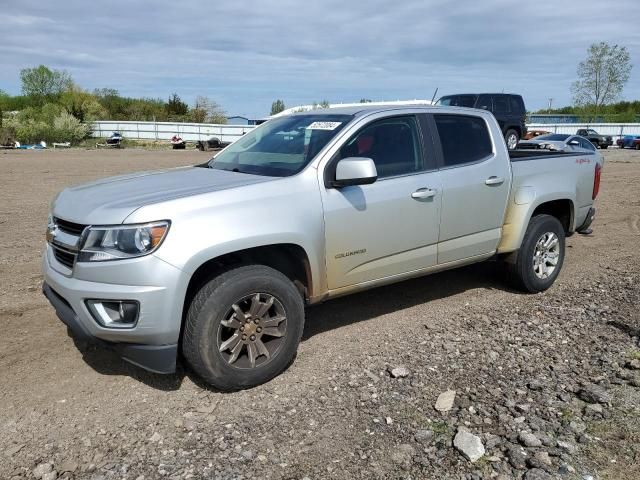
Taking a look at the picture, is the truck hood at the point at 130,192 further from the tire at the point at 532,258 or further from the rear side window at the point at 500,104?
the rear side window at the point at 500,104

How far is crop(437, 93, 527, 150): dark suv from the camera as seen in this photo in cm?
1909

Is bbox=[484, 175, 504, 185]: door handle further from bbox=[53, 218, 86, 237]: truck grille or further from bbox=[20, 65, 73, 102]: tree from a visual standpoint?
bbox=[20, 65, 73, 102]: tree

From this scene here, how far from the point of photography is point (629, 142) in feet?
129

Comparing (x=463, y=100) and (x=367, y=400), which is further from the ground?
(x=463, y=100)

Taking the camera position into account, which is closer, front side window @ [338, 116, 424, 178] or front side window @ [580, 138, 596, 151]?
front side window @ [338, 116, 424, 178]

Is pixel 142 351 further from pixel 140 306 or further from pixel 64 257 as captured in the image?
pixel 64 257

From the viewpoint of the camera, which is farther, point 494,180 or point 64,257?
point 494,180

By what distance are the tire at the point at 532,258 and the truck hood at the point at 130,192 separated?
112 inches

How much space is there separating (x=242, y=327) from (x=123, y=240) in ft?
3.04

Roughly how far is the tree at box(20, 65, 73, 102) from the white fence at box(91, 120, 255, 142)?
27.5m

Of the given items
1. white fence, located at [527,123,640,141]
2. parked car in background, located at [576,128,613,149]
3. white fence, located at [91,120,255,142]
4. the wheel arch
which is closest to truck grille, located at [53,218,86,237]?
the wheel arch

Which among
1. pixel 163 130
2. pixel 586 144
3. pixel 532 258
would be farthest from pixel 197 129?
pixel 532 258

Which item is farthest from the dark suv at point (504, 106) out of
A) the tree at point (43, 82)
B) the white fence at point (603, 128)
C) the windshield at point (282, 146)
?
the tree at point (43, 82)

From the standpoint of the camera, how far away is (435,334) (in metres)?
4.77
